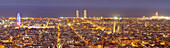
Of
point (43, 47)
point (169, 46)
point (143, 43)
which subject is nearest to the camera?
point (43, 47)

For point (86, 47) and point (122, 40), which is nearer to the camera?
point (86, 47)

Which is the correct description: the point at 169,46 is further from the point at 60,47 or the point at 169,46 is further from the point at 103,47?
the point at 60,47

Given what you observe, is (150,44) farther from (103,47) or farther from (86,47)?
(86,47)

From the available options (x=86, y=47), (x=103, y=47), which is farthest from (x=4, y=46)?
(x=103, y=47)

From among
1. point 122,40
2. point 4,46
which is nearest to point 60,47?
point 4,46

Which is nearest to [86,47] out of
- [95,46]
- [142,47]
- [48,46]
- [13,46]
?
[95,46]

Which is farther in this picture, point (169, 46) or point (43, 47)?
point (169, 46)

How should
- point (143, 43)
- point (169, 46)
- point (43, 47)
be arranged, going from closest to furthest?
point (43, 47)
point (169, 46)
point (143, 43)
